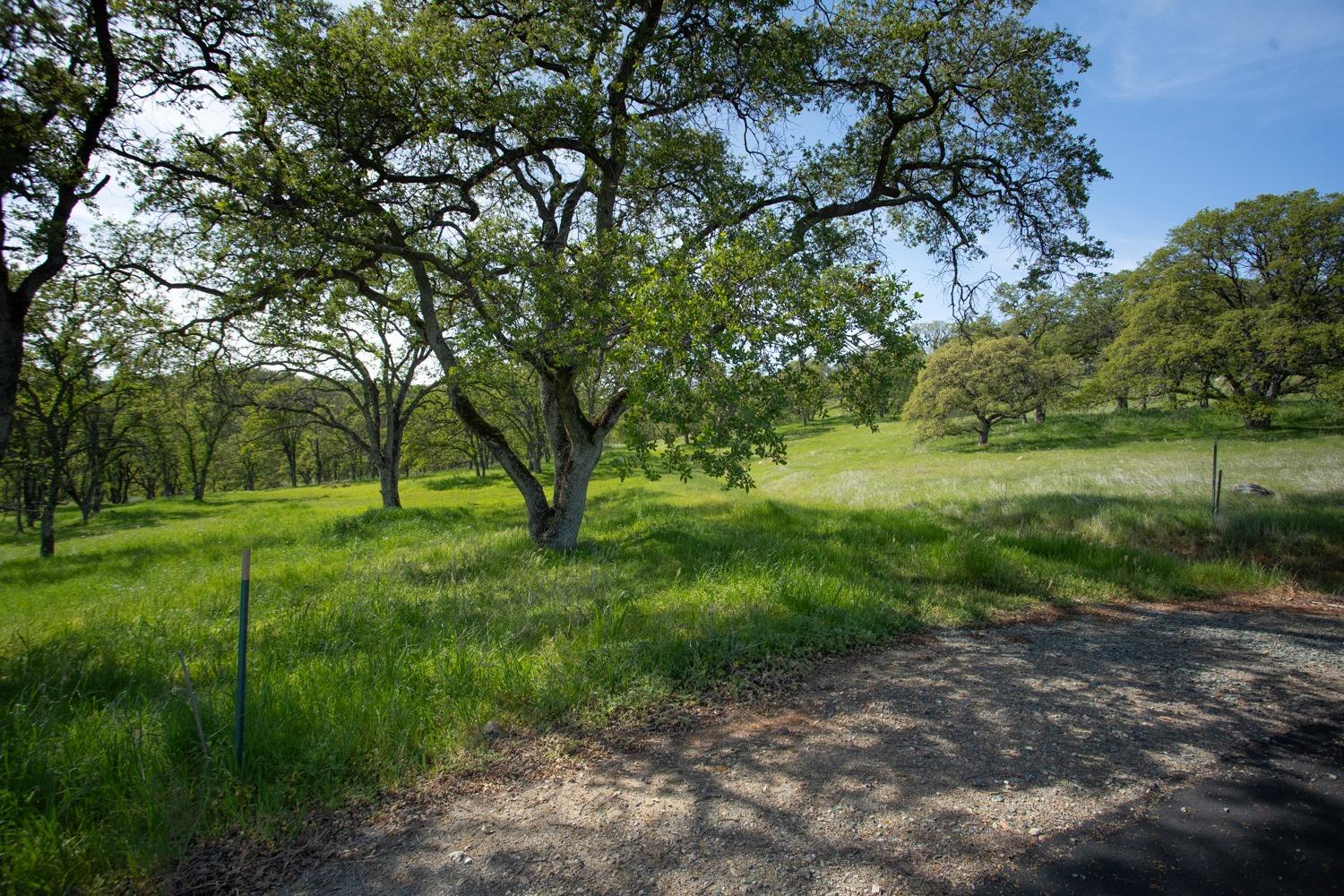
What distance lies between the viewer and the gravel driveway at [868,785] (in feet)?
9.59

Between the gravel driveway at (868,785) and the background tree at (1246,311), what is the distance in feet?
77.8

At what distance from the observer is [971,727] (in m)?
4.38

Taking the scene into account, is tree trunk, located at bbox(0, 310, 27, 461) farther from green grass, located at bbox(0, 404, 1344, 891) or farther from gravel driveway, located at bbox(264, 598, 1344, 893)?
gravel driveway, located at bbox(264, 598, 1344, 893)

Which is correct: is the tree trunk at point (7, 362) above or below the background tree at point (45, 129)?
below

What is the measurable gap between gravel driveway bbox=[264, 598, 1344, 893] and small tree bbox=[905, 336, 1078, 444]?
32.7 m

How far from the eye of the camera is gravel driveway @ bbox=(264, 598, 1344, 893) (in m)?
2.92

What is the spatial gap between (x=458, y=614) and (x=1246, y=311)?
3155cm

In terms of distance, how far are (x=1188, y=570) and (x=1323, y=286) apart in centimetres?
2387

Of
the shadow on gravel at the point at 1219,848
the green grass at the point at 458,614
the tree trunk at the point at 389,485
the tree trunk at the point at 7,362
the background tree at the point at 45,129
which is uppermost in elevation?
the background tree at the point at 45,129

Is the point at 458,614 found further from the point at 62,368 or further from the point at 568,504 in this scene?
the point at 62,368

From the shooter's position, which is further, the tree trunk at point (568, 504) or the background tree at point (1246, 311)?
the background tree at point (1246, 311)

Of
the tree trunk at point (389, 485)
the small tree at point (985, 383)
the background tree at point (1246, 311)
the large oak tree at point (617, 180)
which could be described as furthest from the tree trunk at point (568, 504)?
the small tree at point (985, 383)

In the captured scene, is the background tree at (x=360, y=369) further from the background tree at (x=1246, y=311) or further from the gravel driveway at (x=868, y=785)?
the background tree at (x=1246, y=311)

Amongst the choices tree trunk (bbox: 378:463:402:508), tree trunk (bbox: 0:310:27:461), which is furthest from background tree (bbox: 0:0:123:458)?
tree trunk (bbox: 378:463:402:508)
